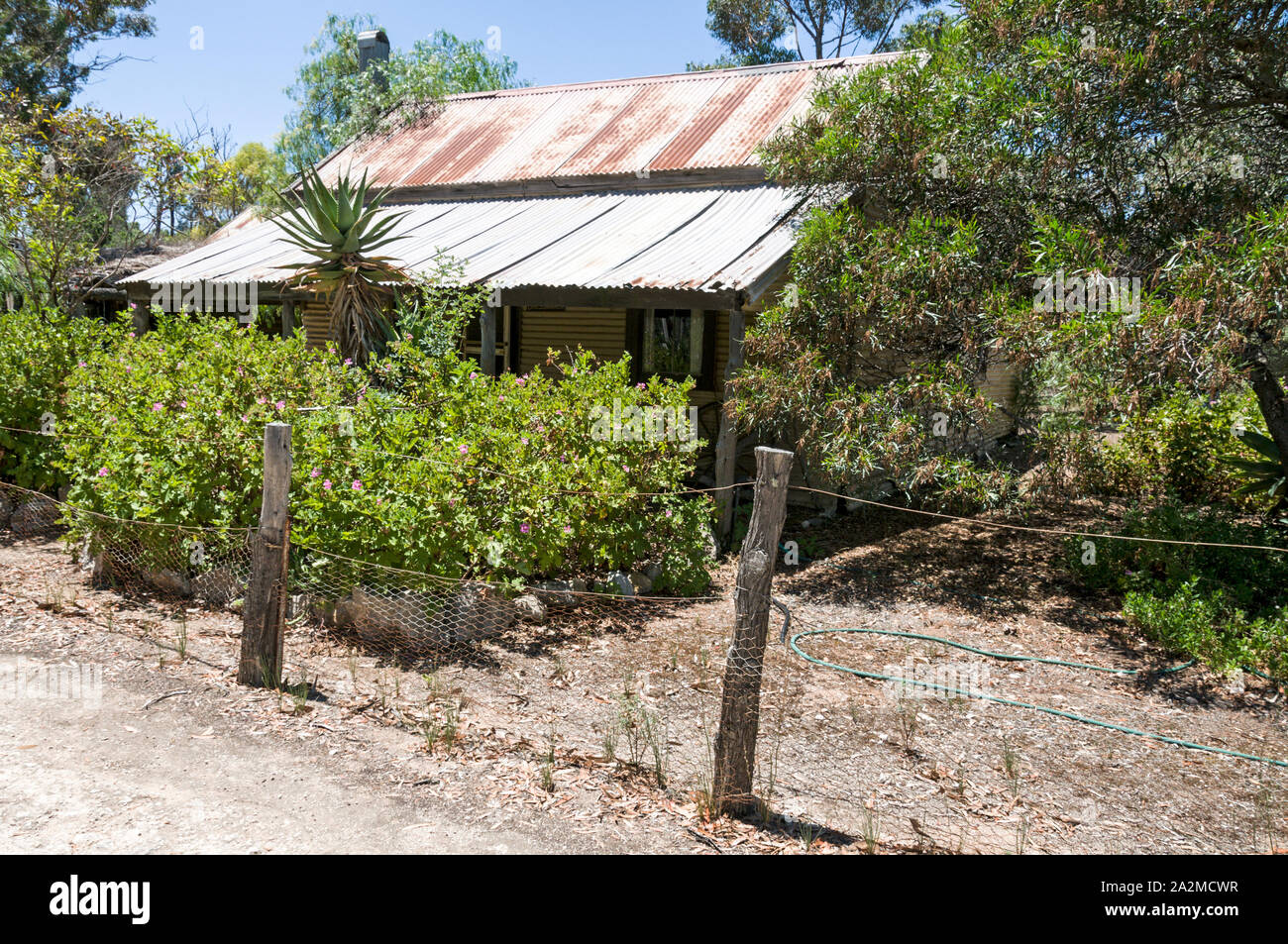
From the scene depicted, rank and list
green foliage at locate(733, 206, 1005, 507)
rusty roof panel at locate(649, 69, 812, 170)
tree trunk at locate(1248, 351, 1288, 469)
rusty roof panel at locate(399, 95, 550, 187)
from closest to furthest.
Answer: tree trunk at locate(1248, 351, 1288, 469) → green foliage at locate(733, 206, 1005, 507) → rusty roof panel at locate(649, 69, 812, 170) → rusty roof panel at locate(399, 95, 550, 187)

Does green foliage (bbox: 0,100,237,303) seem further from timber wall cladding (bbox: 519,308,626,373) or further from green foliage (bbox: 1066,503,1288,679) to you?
green foliage (bbox: 1066,503,1288,679)

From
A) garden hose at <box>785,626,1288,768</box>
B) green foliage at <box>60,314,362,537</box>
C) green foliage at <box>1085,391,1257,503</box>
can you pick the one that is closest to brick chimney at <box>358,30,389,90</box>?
green foliage at <box>60,314,362,537</box>

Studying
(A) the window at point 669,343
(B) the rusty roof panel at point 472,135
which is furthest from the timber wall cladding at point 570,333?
(B) the rusty roof panel at point 472,135

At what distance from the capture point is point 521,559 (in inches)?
252

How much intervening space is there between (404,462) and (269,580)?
141 centimetres

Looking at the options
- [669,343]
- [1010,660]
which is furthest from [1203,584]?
[669,343]

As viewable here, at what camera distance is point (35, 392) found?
898cm

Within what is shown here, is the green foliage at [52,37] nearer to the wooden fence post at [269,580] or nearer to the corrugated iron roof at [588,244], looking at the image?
the corrugated iron roof at [588,244]

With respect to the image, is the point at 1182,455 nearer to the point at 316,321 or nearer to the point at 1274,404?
the point at 1274,404

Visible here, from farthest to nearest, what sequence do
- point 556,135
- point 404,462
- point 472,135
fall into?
1. point 472,135
2. point 556,135
3. point 404,462

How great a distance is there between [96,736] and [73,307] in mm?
11976

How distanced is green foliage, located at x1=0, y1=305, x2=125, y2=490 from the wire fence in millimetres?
869

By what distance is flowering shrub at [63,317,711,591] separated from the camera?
6125 mm
